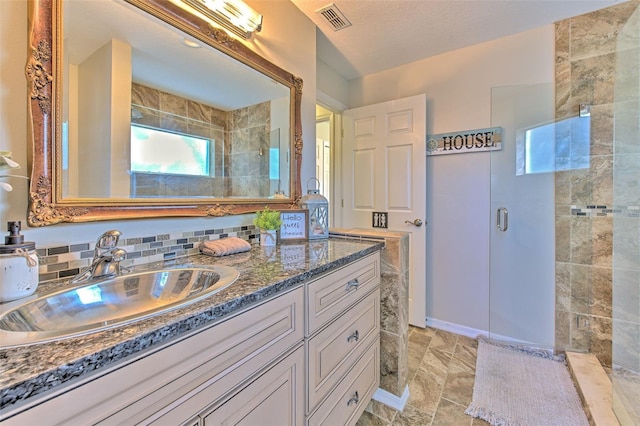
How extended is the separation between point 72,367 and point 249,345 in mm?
383

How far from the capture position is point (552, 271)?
6.55 feet

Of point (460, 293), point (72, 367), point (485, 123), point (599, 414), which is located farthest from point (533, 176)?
point (72, 367)

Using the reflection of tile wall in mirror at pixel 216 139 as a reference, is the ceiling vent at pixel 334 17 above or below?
Answer: above

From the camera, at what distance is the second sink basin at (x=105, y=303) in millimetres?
527

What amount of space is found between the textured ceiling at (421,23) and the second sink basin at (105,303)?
1.74 metres

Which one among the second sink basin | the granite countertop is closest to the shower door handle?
the granite countertop

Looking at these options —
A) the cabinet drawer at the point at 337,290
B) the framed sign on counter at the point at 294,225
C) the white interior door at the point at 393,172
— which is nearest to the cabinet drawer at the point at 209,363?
the cabinet drawer at the point at 337,290

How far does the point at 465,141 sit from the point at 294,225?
1.67m

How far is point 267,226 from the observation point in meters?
1.39

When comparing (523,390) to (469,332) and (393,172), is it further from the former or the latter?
(393,172)

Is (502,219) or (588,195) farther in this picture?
(502,219)

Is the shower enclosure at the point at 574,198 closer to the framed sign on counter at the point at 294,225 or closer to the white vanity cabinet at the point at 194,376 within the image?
the framed sign on counter at the point at 294,225

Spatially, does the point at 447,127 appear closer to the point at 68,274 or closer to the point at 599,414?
the point at 599,414

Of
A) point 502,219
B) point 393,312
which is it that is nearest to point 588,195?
point 502,219
